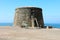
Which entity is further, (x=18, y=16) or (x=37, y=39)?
(x=18, y=16)

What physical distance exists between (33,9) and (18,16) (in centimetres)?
245

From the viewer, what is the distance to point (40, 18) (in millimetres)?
25609

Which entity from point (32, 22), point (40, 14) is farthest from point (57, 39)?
point (40, 14)

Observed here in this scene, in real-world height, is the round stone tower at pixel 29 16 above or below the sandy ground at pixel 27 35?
above

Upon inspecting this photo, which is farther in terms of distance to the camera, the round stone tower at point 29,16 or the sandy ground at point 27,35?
the round stone tower at point 29,16

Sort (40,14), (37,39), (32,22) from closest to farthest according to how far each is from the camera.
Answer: (37,39) < (32,22) < (40,14)

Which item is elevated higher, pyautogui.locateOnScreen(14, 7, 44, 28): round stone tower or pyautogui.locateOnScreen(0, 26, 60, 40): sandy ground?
pyautogui.locateOnScreen(14, 7, 44, 28): round stone tower

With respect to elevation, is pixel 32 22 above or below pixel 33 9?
below

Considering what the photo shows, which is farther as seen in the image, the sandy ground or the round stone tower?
the round stone tower

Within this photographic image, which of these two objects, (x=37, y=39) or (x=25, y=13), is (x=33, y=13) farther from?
(x=37, y=39)

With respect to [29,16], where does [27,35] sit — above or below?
below

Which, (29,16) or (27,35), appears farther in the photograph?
(29,16)

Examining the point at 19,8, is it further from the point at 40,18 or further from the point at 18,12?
the point at 40,18

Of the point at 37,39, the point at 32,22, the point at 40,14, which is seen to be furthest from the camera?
the point at 40,14
